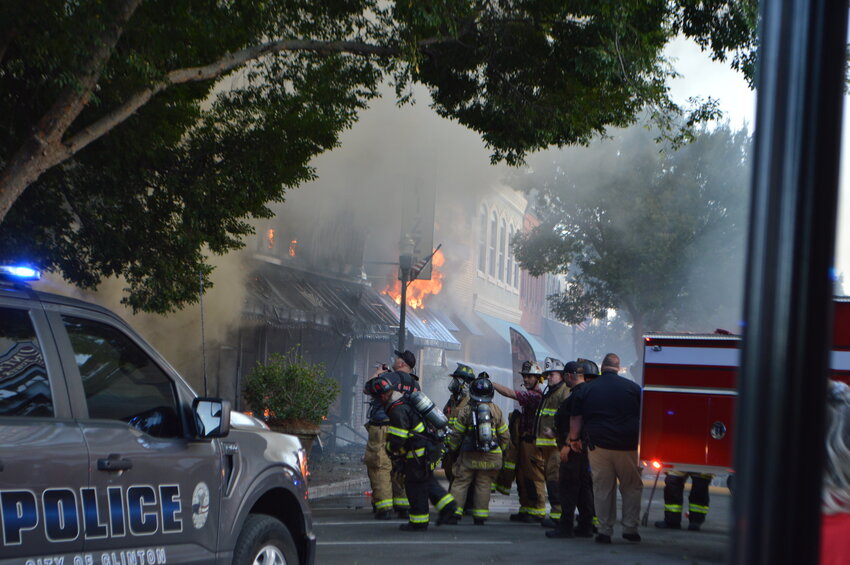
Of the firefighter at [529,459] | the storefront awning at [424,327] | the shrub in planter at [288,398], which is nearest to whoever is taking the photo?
the firefighter at [529,459]

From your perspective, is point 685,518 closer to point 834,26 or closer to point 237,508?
point 237,508

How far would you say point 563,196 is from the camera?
34.4m

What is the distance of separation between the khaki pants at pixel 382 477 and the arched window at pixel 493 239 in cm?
2489

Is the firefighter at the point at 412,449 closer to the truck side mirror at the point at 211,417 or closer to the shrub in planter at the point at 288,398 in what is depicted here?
the shrub in planter at the point at 288,398

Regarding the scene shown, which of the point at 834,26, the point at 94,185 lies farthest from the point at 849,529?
the point at 94,185

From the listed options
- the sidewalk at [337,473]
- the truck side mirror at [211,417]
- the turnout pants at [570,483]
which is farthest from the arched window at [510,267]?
the truck side mirror at [211,417]

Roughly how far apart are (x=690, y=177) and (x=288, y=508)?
1193 inches

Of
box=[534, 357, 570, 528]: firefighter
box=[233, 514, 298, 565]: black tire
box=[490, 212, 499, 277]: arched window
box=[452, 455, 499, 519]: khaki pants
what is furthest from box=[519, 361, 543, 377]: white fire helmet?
box=[490, 212, 499, 277]: arched window

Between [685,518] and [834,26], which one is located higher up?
[834,26]

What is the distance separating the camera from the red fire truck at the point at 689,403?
938 centimetres

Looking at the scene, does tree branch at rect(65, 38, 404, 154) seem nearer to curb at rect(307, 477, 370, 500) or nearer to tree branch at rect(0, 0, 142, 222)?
tree branch at rect(0, 0, 142, 222)

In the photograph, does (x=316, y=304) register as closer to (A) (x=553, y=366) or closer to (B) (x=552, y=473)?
(A) (x=553, y=366)

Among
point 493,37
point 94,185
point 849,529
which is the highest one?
point 493,37

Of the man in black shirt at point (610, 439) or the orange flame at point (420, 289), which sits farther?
the orange flame at point (420, 289)
